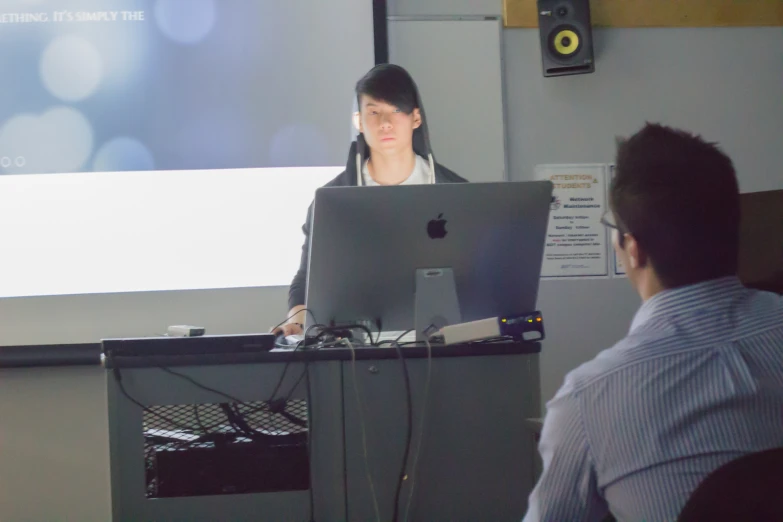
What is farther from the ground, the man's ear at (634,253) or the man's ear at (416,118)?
the man's ear at (416,118)

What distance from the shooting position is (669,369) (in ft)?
3.05

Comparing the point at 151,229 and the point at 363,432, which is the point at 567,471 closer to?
the point at 363,432

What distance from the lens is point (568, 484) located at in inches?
38.3

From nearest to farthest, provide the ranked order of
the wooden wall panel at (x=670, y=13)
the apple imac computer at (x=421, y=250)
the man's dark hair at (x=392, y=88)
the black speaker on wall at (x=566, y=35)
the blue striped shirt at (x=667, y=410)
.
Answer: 1. the blue striped shirt at (x=667, y=410)
2. the apple imac computer at (x=421, y=250)
3. the man's dark hair at (x=392, y=88)
4. the black speaker on wall at (x=566, y=35)
5. the wooden wall panel at (x=670, y=13)

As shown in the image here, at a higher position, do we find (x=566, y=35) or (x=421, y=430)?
(x=566, y=35)

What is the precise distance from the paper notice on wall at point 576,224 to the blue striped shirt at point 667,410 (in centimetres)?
227

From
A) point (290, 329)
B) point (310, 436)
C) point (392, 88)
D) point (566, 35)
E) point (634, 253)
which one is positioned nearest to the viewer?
point (634, 253)

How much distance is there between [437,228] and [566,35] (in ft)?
6.01

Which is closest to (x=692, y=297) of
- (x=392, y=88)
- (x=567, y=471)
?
(x=567, y=471)

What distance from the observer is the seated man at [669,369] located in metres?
0.91

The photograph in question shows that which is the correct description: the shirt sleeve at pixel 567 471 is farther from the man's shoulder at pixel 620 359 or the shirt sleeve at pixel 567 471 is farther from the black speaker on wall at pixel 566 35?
the black speaker on wall at pixel 566 35

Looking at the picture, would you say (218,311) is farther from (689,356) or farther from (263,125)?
(689,356)

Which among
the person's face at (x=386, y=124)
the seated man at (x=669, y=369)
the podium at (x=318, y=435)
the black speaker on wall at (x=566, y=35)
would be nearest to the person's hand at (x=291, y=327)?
the podium at (x=318, y=435)

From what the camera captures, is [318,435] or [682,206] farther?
[318,435]
